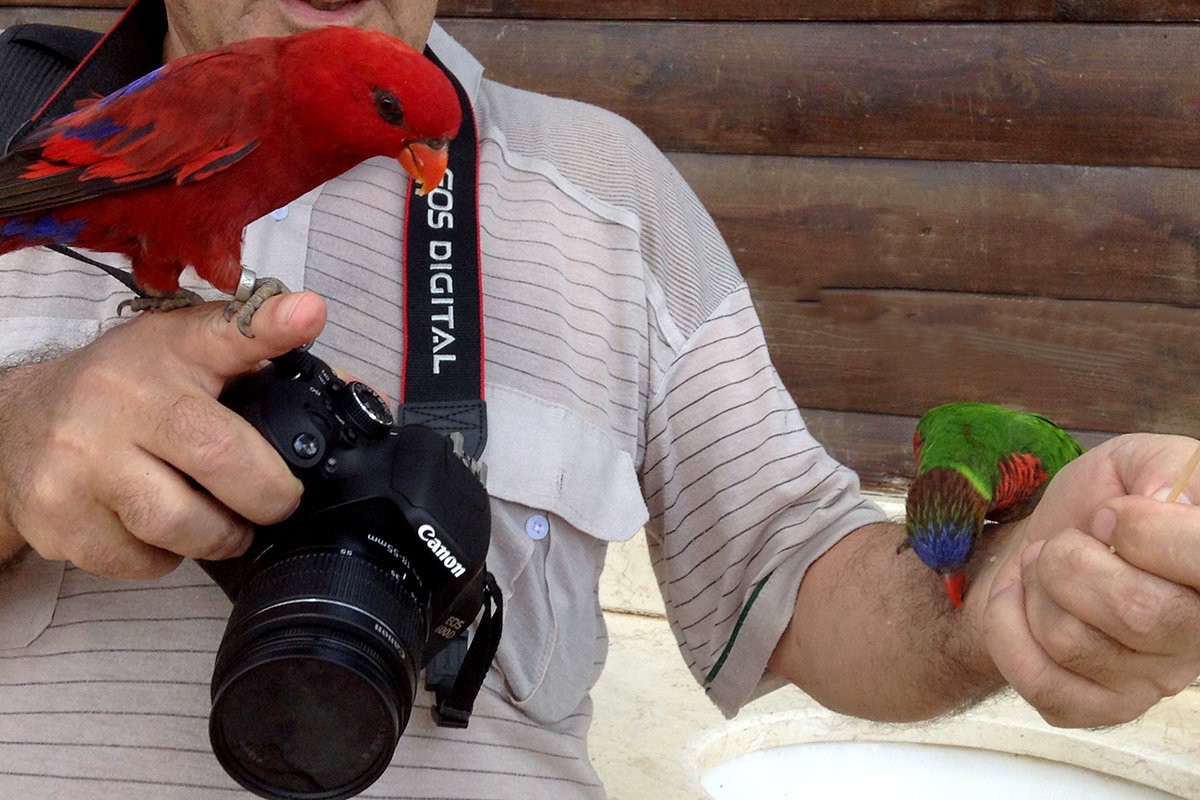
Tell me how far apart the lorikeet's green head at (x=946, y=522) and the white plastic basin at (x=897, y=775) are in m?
0.73

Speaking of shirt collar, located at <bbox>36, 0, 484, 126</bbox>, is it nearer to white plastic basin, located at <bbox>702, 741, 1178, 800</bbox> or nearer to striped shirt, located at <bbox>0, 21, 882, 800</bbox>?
striped shirt, located at <bbox>0, 21, 882, 800</bbox>

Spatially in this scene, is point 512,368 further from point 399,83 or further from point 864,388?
point 864,388

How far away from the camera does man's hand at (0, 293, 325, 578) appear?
2.76 feet

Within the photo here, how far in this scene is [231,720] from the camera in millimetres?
822

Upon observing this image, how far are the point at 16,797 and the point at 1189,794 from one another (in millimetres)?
1824

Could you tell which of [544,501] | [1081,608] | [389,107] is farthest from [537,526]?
[1081,608]

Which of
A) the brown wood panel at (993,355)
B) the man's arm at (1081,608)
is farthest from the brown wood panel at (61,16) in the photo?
the man's arm at (1081,608)

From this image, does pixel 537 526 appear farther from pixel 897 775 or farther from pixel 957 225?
pixel 957 225

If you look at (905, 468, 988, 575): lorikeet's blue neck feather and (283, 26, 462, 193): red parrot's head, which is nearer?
(283, 26, 462, 193): red parrot's head

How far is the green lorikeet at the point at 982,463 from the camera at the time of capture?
1536 mm

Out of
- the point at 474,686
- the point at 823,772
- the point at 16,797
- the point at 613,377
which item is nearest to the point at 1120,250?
the point at 823,772

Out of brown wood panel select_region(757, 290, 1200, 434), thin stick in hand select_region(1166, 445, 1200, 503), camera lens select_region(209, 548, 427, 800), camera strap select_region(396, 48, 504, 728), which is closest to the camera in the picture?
thin stick in hand select_region(1166, 445, 1200, 503)

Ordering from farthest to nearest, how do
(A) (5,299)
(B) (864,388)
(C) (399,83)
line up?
(B) (864,388) → (A) (5,299) → (C) (399,83)

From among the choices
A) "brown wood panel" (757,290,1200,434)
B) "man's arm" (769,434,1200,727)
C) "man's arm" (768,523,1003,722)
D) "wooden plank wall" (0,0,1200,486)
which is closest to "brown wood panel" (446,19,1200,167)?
"wooden plank wall" (0,0,1200,486)
